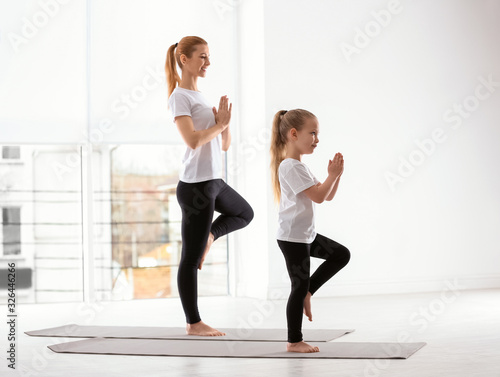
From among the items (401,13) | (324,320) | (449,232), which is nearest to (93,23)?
(401,13)

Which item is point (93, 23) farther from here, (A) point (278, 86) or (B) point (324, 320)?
(B) point (324, 320)

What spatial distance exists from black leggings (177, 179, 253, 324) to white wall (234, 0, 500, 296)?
5.51 ft

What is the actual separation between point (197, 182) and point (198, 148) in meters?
0.15

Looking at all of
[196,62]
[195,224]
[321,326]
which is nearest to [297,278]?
[195,224]

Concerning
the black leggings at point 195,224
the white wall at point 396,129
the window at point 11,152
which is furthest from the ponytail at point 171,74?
the window at point 11,152

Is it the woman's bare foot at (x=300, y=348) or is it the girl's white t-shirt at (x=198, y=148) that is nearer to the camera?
the woman's bare foot at (x=300, y=348)

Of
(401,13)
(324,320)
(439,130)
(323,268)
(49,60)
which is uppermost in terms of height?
(401,13)

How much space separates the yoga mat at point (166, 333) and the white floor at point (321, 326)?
0.11m

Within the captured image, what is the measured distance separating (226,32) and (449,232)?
2190 millimetres

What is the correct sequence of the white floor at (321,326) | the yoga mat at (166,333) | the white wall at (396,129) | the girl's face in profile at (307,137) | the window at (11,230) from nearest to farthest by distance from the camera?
1. the white floor at (321,326)
2. the girl's face in profile at (307,137)
3. the yoga mat at (166,333)
4. the window at (11,230)
5. the white wall at (396,129)

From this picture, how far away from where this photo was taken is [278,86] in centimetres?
488

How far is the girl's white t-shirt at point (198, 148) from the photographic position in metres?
3.06

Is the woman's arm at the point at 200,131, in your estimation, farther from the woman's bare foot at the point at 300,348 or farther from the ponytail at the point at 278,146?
the woman's bare foot at the point at 300,348

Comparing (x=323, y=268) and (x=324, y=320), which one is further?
(x=324, y=320)
